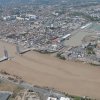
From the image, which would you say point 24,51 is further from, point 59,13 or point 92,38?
point 59,13

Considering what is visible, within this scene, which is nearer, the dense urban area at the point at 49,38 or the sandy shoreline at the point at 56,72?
the dense urban area at the point at 49,38

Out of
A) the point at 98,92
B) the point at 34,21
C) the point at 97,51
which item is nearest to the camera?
the point at 98,92

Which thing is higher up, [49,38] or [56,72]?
[49,38]

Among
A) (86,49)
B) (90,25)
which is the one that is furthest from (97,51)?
(90,25)

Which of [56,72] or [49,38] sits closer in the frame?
[56,72]
